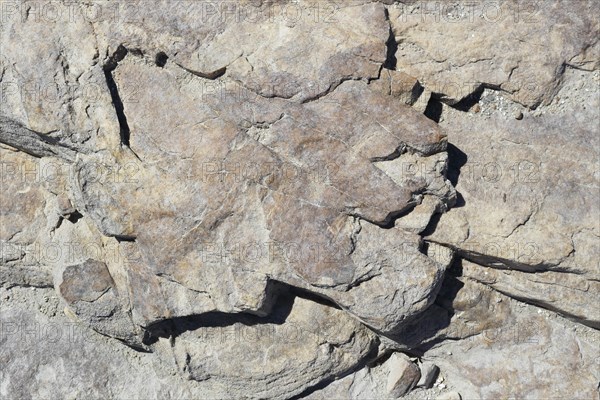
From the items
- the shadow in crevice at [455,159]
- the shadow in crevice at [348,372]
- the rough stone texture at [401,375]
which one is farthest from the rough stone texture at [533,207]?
the shadow in crevice at [348,372]

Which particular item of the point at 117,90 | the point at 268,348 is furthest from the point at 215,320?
the point at 117,90

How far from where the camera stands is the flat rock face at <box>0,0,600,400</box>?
16.2 ft

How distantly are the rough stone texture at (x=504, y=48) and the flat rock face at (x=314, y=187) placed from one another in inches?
0.6

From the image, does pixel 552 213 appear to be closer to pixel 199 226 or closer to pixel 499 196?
pixel 499 196

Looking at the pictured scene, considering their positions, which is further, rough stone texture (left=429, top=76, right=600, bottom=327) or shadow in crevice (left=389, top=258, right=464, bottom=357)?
shadow in crevice (left=389, top=258, right=464, bottom=357)

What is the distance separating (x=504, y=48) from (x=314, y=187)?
1863 millimetres

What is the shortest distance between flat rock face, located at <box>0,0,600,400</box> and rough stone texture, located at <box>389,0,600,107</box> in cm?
2

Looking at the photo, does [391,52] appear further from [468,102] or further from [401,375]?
[401,375]

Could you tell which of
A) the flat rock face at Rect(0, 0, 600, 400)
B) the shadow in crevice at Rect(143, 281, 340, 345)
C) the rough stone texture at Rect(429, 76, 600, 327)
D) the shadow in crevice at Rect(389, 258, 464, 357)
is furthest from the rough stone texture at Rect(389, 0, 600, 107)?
the shadow in crevice at Rect(143, 281, 340, 345)

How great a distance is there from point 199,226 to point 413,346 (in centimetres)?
205

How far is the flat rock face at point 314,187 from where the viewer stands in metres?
4.93

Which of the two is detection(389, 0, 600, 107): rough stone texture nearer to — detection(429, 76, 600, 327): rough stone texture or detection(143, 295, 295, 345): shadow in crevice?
detection(429, 76, 600, 327): rough stone texture

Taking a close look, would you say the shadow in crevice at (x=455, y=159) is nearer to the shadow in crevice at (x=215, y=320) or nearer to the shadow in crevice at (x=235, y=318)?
the shadow in crevice at (x=235, y=318)

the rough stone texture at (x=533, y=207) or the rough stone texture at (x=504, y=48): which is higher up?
the rough stone texture at (x=504, y=48)
